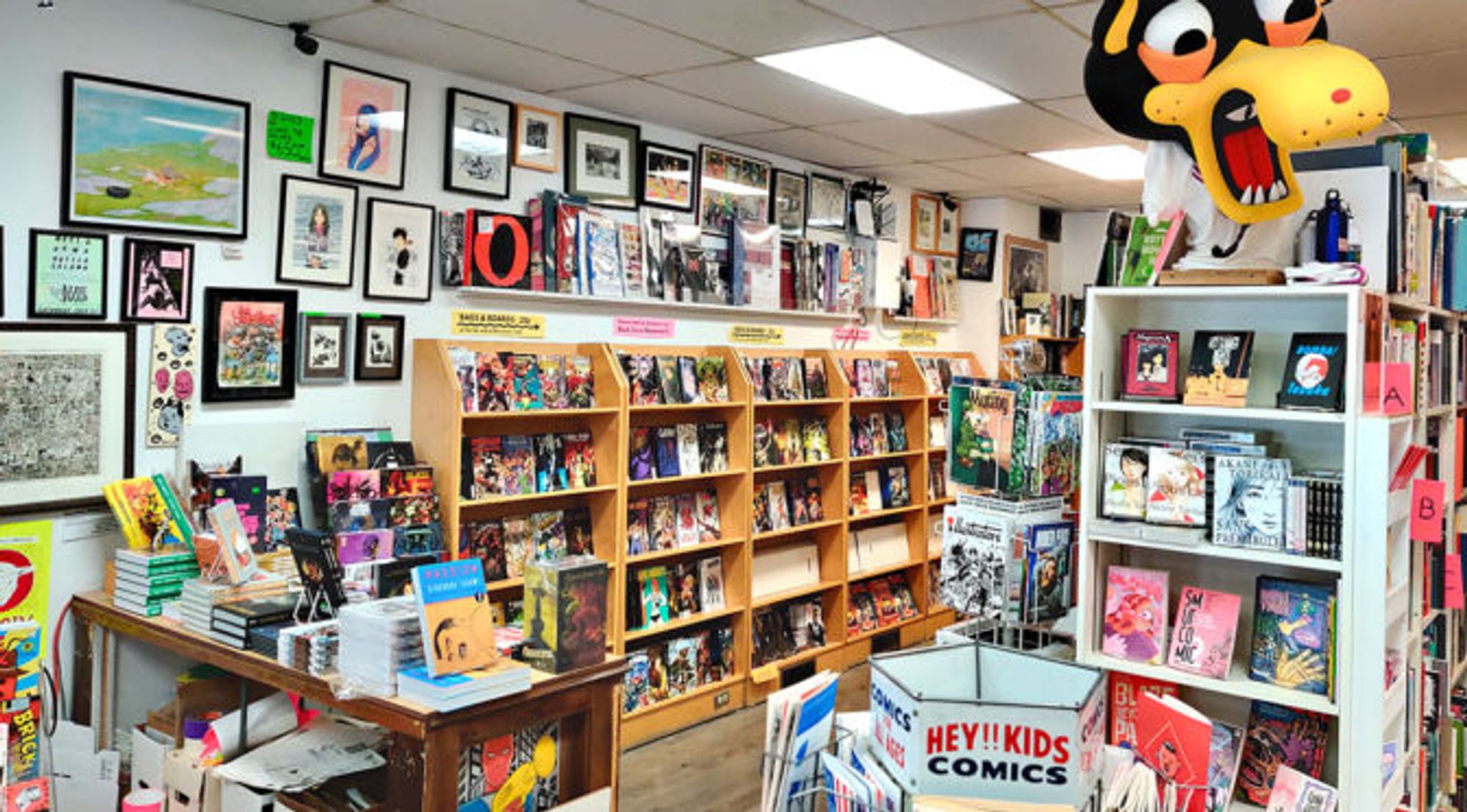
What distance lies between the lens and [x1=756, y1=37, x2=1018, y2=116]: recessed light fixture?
354cm

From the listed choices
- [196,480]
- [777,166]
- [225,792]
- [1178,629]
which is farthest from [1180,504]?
[777,166]

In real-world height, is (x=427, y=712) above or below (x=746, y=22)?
below

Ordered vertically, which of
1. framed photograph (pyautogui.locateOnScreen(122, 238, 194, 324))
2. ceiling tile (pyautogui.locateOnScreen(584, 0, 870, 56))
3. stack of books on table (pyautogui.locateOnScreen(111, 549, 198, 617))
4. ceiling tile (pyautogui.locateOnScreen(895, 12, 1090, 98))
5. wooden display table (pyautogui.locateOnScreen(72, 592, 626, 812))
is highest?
ceiling tile (pyautogui.locateOnScreen(895, 12, 1090, 98))

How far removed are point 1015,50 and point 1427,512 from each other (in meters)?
1.83

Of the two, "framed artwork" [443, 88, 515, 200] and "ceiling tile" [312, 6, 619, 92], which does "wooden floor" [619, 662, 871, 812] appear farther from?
"ceiling tile" [312, 6, 619, 92]

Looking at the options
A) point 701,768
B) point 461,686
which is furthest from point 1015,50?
point 701,768

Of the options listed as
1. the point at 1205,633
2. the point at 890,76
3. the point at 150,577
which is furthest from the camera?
the point at 890,76

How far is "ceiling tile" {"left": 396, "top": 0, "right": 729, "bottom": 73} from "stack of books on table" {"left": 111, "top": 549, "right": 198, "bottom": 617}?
1.73m

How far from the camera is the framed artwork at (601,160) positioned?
432 centimetres

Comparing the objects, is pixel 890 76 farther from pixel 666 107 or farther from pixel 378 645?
pixel 378 645

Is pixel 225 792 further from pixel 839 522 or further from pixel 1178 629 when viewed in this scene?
pixel 839 522

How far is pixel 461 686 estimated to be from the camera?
7.52ft

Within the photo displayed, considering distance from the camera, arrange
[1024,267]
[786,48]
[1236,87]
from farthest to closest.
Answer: [1024,267], [786,48], [1236,87]

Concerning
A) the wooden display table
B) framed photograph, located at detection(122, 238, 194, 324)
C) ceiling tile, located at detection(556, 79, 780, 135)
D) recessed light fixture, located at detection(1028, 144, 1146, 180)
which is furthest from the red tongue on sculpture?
recessed light fixture, located at detection(1028, 144, 1146, 180)
